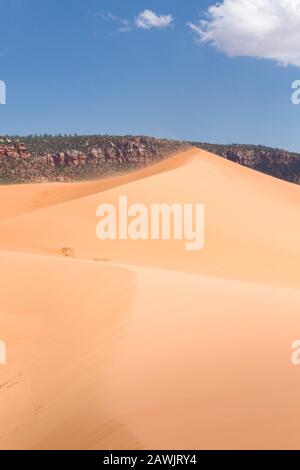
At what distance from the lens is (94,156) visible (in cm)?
7056

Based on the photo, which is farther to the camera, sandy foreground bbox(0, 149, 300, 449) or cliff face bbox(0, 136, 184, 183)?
cliff face bbox(0, 136, 184, 183)

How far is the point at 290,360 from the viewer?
16.2ft

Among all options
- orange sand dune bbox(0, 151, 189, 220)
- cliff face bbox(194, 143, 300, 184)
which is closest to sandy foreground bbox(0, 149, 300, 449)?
orange sand dune bbox(0, 151, 189, 220)

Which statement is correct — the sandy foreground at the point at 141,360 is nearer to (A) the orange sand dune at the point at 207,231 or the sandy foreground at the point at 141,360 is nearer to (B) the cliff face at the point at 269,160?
(A) the orange sand dune at the point at 207,231

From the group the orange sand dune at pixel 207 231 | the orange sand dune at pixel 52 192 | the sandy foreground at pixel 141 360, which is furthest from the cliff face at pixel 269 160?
the sandy foreground at pixel 141 360

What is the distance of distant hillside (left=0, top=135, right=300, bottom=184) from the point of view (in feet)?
196

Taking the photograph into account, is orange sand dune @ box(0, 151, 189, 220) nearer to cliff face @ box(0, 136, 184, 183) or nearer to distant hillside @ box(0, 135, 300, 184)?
cliff face @ box(0, 136, 184, 183)

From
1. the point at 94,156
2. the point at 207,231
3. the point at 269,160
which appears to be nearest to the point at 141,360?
the point at 207,231

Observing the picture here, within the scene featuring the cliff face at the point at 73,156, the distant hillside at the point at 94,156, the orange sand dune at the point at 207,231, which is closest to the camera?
the orange sand dune at the point at 207,231

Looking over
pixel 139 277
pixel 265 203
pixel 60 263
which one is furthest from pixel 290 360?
pixel 265 203

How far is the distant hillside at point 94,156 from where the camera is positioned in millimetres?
59750

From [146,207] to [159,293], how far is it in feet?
45.0

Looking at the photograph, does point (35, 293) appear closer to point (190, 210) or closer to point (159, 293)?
point (159, 293)

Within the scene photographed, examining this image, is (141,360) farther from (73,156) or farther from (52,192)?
(73,156)
